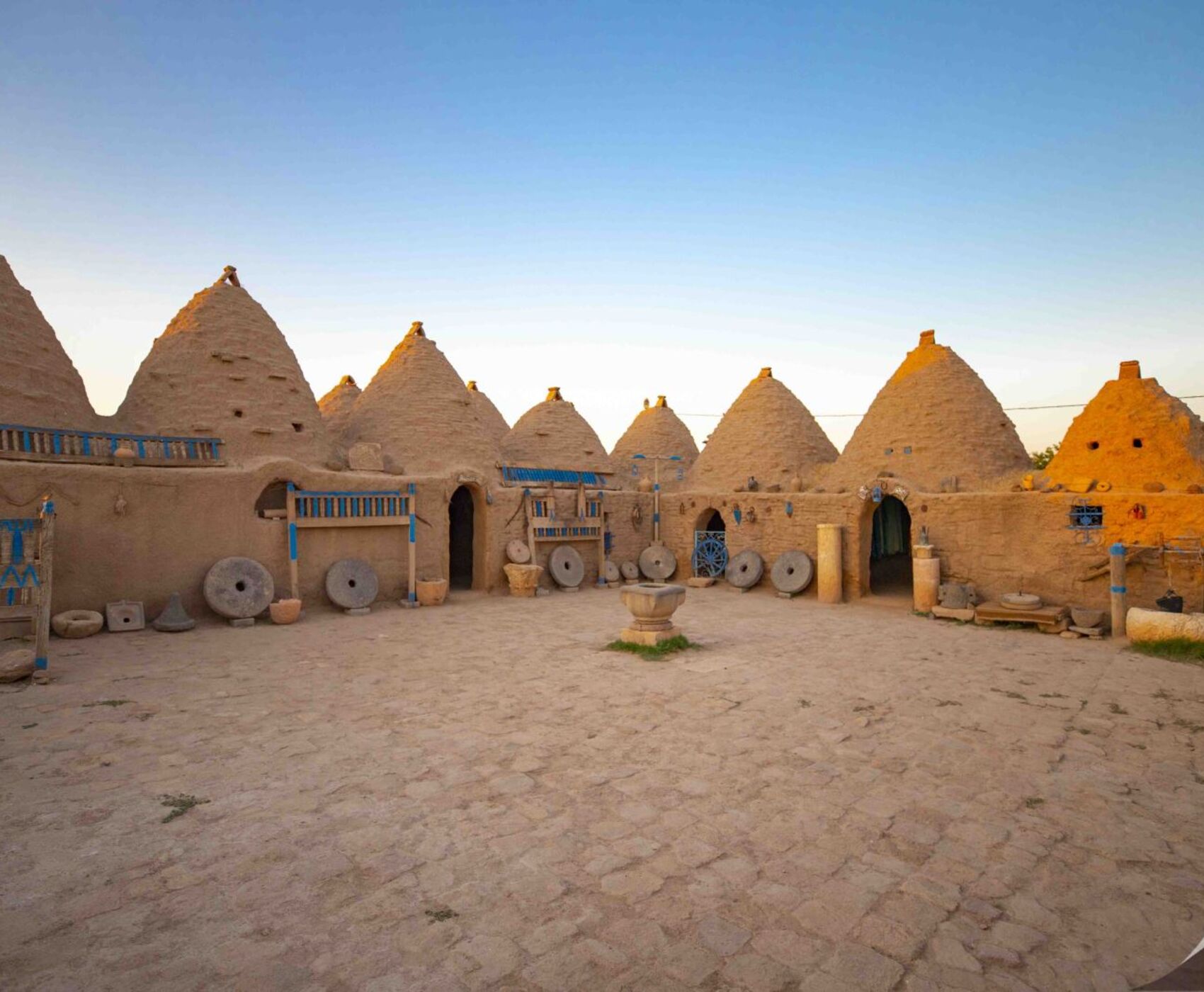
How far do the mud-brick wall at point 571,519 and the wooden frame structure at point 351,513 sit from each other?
1895mm

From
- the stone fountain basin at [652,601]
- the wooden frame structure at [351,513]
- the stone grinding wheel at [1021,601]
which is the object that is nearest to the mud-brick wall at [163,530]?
the wooden frame structure at [351,513]

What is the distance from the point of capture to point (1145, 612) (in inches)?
352

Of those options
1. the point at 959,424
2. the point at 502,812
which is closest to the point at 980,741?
the point at 502,812

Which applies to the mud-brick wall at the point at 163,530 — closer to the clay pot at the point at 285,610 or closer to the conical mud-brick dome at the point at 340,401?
the clay pot at the point at 285,610

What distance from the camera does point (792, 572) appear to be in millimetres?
13898

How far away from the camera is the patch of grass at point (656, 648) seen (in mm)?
8453

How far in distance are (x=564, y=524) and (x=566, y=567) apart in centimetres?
98

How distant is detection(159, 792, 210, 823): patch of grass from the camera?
4.13m

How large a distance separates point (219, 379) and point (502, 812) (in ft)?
39.4

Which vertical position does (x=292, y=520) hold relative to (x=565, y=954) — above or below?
above

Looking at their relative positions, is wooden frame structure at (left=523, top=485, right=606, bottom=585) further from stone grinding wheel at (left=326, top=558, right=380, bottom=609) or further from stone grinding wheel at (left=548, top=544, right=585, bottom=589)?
stone grinding wheel at (left=326, top=558, right=380, bottom=609)

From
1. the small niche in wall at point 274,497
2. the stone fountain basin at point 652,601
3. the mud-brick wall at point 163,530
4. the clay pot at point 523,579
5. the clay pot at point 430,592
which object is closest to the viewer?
the stone fountain basin at point 652,601

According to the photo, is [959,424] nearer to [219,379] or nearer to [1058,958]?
[1058,958]

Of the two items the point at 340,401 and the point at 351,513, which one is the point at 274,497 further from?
the point at 340,401
